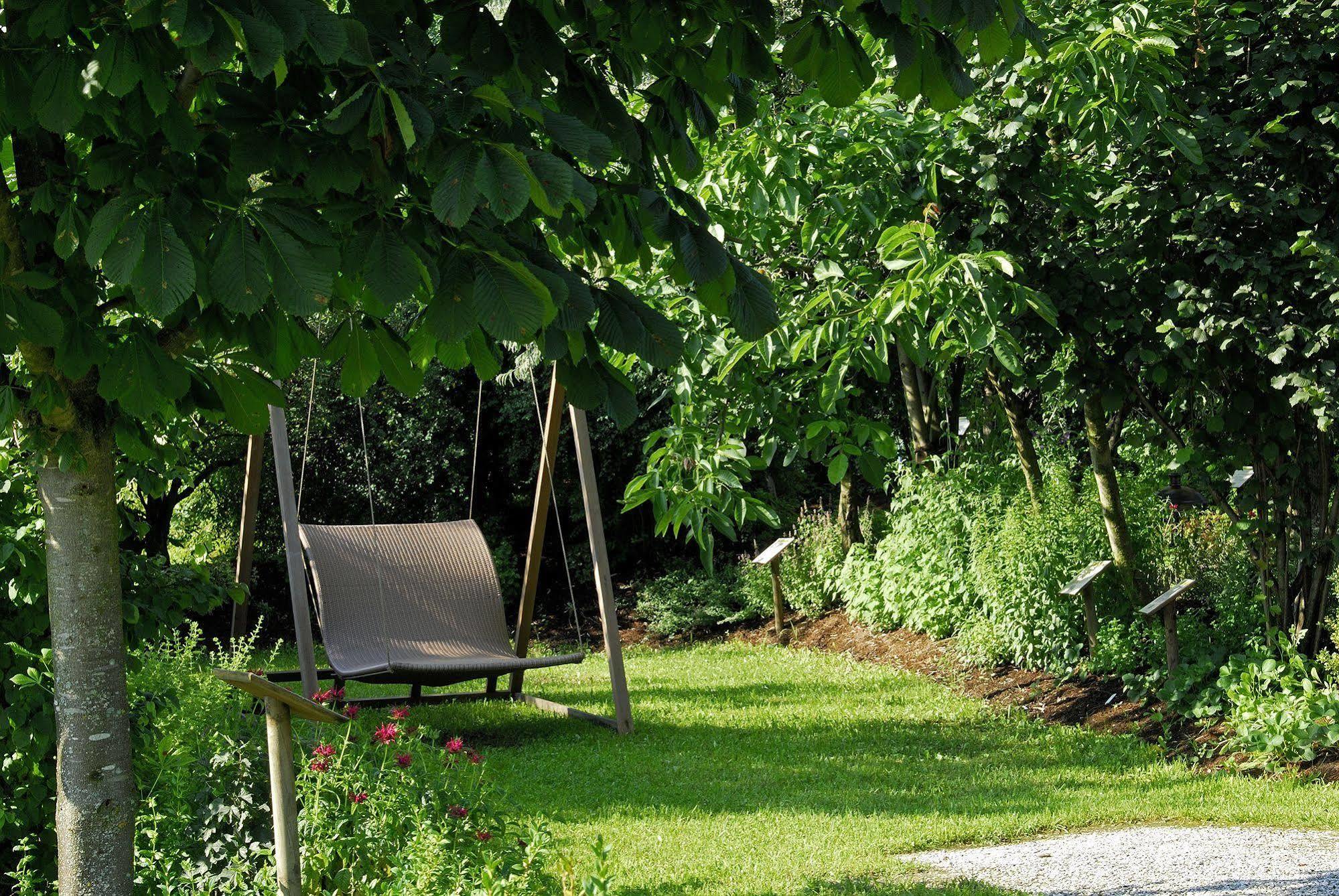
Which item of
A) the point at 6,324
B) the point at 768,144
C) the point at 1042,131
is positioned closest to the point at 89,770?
the point at 6,324

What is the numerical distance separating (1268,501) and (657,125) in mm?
4749

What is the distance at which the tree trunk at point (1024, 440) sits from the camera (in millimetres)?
8031

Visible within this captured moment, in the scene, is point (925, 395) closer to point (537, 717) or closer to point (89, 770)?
point (537, 717)

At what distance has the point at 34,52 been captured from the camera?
6.37 feet

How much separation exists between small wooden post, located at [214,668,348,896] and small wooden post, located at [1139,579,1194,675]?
453 cm

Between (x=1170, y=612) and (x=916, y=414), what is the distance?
157 inches

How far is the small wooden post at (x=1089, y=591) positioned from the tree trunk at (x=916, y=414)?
8.92 ft

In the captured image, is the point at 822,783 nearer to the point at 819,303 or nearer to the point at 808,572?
the point at 819,303

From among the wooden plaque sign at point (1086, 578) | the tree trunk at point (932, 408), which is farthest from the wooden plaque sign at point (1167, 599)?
the tree trunk at point (932, 408)

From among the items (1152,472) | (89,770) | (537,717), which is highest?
(1152,472)

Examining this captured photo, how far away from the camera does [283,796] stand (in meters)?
2.84

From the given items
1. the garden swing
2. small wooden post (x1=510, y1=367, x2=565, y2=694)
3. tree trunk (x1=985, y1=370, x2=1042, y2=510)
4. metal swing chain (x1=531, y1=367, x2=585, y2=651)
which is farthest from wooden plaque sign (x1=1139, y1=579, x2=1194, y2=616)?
metal swing chain (x1=531, y1=367, x2=585, y2=651)

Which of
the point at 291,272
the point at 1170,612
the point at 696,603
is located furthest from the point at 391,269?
the point at 696,603

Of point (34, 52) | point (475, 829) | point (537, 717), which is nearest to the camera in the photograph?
point (34, 52)
